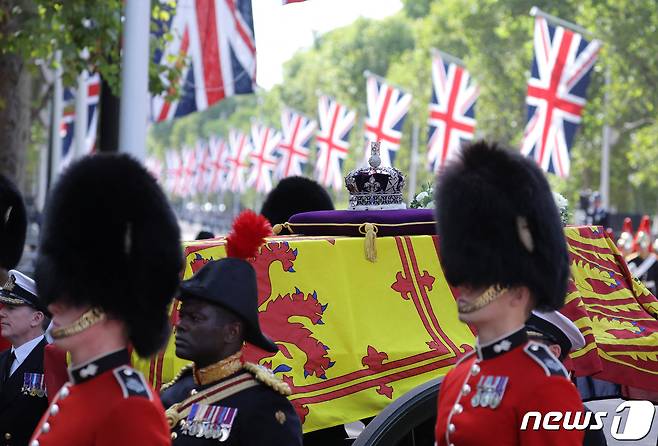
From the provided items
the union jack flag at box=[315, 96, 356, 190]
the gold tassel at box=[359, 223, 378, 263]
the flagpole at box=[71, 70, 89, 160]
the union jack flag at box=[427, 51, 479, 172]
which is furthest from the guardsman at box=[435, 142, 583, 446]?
the union jack flag at box=[315, 96, 356, 190]

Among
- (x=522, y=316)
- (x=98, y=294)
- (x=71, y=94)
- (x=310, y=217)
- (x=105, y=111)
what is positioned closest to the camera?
(x=98, y=294)

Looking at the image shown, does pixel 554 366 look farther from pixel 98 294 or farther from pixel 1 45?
pixel 1 45

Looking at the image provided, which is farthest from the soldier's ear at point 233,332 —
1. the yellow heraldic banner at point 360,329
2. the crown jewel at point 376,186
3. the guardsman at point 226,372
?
the crown jewel at point 376,186

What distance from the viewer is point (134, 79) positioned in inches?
367

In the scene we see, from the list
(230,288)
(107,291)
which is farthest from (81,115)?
(107,291)

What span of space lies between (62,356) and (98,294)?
1908mm

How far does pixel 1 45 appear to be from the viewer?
1405 centimetres

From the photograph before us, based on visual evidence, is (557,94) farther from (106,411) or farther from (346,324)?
(106,411)

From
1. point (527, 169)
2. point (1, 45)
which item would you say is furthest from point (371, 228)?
point (1, 45)

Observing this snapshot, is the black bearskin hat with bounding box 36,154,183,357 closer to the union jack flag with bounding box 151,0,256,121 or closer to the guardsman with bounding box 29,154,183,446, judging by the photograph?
the guardsman with bounding box 29,154,183,446

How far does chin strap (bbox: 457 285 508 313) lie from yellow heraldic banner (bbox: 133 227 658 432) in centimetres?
193

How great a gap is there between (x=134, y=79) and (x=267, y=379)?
5290 millimetres

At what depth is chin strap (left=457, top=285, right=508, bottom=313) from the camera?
3.67 m

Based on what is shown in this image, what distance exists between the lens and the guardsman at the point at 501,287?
3.64m
